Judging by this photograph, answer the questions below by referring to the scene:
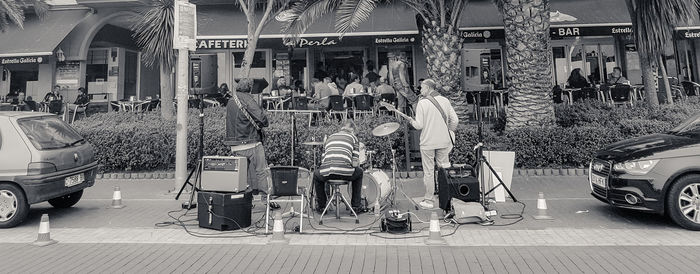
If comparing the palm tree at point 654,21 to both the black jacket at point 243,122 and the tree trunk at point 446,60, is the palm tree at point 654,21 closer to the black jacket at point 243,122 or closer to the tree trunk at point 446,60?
the tree trunk at point 446,60

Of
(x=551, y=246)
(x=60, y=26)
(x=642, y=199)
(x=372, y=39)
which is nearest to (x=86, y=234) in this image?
(x=551, y=246)

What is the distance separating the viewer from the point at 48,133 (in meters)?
7.21

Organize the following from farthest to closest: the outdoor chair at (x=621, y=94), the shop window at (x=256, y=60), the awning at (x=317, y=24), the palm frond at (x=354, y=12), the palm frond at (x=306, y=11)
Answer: the shop window at (x=256, y=60) → the awning at (x=317, y=24) → the outdoor chair at (x=621, y=94) → the palm frond at (x=306, y=11) → the palm frond at (x=354, y=12)

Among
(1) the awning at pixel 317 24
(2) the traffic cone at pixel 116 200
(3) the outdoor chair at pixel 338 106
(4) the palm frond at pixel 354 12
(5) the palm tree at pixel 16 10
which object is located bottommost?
(2) the traffic cone at pixel 116 200

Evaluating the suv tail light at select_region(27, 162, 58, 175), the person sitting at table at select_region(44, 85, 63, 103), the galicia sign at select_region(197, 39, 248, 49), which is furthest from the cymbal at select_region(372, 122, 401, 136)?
the person sitting at table at select_region(44, 85, 63, 103)

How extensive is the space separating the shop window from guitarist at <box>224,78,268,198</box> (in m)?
10.4

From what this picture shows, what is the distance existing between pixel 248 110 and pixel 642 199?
536 cm

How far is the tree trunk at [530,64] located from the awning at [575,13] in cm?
376

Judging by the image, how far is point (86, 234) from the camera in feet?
20.7

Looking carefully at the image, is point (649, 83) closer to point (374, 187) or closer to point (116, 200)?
point (374, 187)

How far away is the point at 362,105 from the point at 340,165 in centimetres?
612

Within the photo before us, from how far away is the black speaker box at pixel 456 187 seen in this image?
684 cm

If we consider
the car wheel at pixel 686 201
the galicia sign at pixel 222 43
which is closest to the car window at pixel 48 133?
the galicia sign at pixel 222 43

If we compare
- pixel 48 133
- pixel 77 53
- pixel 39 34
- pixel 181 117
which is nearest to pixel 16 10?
pixel 39 34
